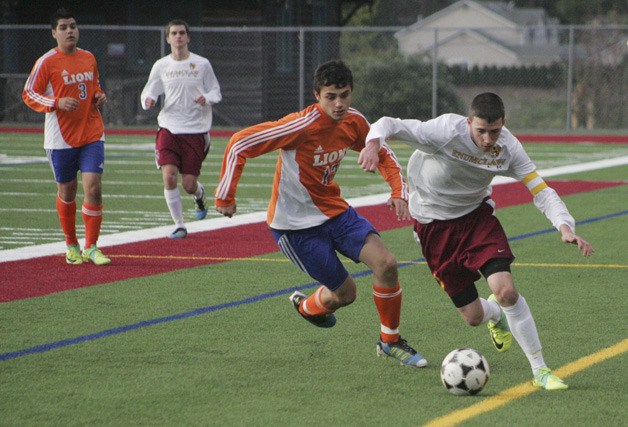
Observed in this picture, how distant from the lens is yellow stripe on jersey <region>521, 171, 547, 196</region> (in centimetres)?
681

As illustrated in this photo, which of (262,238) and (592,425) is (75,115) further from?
(592,425)

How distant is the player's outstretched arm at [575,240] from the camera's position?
6.21 m

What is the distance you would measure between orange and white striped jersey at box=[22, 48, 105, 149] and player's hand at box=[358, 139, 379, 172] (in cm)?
514

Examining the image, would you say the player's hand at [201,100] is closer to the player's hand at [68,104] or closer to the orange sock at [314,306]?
the player's hand at [68,104]

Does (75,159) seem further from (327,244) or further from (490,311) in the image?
(490,311)

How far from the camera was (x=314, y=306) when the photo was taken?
7617 millimetres

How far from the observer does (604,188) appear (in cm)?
1805

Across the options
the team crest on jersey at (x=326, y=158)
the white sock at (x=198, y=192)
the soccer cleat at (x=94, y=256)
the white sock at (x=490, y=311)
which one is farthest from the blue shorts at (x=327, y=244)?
the white sock at (x=198, y=192)

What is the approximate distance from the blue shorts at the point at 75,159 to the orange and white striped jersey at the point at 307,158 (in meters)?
3.95

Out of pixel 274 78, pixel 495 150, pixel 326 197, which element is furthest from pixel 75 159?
pixel 274 78

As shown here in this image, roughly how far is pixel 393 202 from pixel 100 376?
75.5 inches

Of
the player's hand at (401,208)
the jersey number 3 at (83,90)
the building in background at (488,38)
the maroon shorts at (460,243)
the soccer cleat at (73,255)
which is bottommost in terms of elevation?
the building in background at (488,38)

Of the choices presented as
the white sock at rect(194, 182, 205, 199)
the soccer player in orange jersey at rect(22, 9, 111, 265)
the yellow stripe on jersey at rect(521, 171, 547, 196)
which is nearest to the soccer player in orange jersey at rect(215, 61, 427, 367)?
the yellow stripe on jersey at rect(521, 171, 547, 196)

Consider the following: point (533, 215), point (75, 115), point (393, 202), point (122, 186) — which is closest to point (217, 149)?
point (122, 186)
